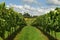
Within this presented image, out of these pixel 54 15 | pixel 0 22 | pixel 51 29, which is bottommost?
pixel 51 29

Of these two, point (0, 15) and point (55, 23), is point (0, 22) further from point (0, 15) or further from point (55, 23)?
point (55, 23)

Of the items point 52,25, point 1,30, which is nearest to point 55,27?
point 52,25

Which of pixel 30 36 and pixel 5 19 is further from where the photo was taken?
pixel 30 36

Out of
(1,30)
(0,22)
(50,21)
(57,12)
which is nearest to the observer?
(0,22)

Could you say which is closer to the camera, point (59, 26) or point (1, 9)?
point (1, 9)

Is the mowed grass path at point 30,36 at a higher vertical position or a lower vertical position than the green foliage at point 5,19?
lower

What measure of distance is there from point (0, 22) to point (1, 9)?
3354mm

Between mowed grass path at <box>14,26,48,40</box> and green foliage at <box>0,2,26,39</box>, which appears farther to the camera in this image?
mowed grass path at <box>14,26,48,40</box>

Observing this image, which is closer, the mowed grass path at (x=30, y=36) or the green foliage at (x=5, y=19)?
the green foliage at (x=5, y=19)

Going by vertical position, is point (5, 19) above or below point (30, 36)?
above

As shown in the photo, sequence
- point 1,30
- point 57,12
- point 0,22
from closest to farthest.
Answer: point 0,22 < point 1,30 < point 57,12

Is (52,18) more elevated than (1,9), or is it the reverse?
(1,9)

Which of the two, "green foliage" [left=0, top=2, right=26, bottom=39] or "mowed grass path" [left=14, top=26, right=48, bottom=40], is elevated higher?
"green foliage" [left=0, top=2, right=26, bottom=39]

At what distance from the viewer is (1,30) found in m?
65.0
